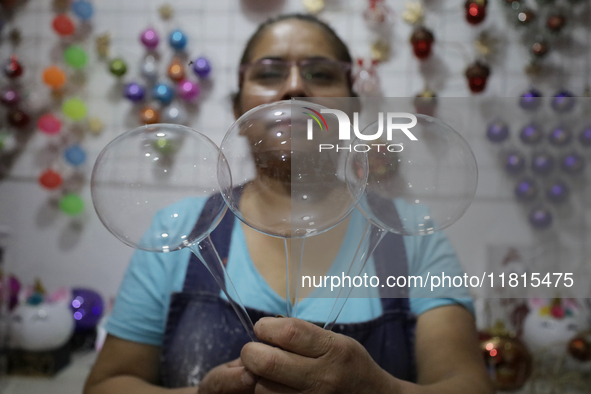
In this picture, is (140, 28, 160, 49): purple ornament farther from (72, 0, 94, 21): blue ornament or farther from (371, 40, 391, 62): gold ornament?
(371, 40, 391, 62): gold ornament

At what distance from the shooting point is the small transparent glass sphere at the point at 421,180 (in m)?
0.56

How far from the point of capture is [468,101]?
143 cm

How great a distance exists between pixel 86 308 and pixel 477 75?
1375 millimetres

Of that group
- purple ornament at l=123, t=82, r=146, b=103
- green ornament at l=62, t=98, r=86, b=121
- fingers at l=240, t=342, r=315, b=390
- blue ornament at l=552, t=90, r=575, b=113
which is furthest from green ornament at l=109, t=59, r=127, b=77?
blue ornament at l=552, t=90, r=575, b=113

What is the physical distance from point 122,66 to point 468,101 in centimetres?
115

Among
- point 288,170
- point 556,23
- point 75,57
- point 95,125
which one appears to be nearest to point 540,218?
point 556,23

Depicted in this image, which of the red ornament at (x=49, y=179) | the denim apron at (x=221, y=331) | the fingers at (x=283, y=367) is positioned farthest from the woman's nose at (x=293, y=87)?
the red ornament at (x=49, y=179)

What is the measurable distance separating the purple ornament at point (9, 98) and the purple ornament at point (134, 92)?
1.26ft

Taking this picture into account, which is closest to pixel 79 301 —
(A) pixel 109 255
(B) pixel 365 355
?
(A) pixel 109 255

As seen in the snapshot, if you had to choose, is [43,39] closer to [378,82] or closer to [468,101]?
[378,82]

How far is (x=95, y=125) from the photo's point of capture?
1517 mm

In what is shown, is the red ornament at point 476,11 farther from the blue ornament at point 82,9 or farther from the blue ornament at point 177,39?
the blue ornament at point 82,9

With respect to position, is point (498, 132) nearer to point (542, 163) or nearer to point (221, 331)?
point (542, 163)

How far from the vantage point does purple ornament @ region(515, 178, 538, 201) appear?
137 centimetres
